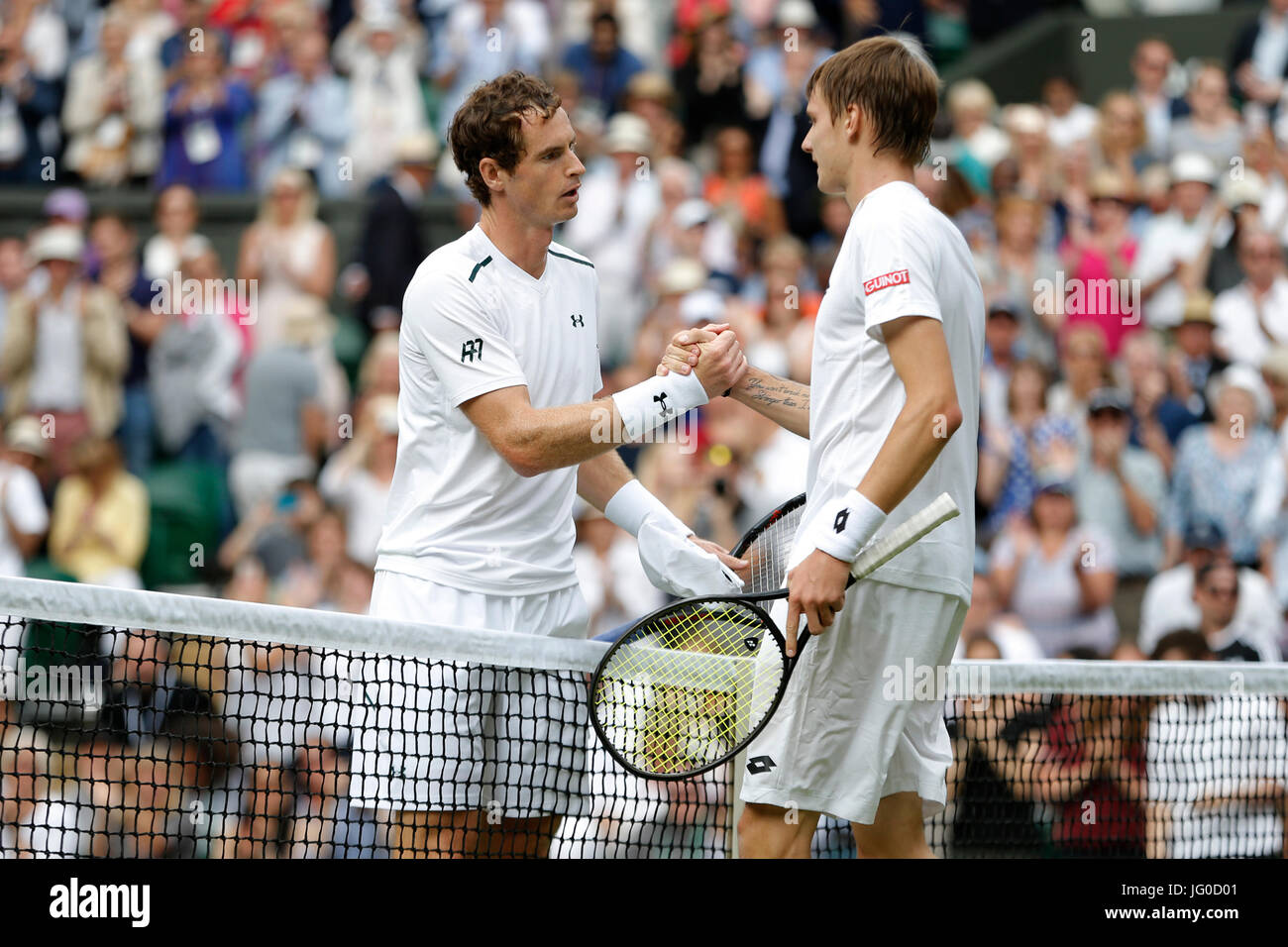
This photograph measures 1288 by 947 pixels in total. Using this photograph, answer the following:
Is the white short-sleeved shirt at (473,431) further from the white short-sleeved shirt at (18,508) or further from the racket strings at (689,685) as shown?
the white short-sleeved shirt at (18,508)

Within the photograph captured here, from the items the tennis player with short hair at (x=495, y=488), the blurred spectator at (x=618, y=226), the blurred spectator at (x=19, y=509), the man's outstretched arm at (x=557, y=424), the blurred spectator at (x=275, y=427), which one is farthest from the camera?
the blurred spectator at (x=618, y=226)

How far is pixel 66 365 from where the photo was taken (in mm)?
9430

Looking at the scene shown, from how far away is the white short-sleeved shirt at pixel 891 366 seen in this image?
3.50 metres

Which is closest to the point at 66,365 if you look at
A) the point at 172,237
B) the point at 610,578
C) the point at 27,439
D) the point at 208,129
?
the point at 27,439

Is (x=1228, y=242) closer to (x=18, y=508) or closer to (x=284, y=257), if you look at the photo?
(x=284, y=257)

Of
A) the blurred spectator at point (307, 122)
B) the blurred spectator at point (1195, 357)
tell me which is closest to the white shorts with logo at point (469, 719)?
the blurred spectator at point (1195, 357)

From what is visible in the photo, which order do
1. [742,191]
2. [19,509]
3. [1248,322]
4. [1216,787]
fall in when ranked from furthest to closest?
[742,191]
[19,509]
[1248,322]
[1216,787]

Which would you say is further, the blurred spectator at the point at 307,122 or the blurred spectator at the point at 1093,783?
the blurred spectator at the point at 307,122

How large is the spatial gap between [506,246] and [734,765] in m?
1.32

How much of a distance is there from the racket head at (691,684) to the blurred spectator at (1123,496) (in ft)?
14.6

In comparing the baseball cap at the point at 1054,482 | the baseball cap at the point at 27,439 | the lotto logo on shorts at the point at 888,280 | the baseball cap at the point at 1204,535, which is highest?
the baseball cap at the point at 27,439

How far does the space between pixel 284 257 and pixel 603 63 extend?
2.44 metres
